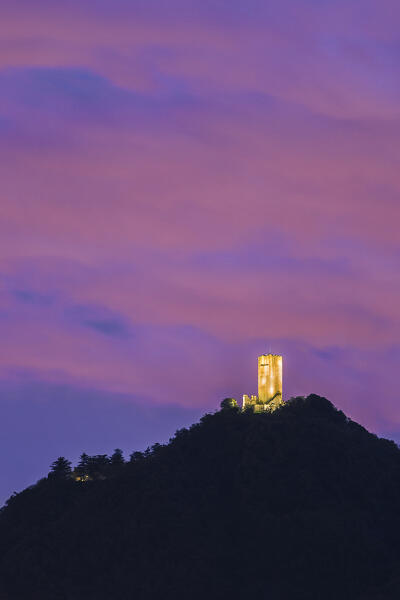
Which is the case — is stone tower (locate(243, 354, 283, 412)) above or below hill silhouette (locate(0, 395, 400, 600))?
above

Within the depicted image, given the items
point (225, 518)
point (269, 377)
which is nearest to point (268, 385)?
point (269, 377)

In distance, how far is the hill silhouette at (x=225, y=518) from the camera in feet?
380

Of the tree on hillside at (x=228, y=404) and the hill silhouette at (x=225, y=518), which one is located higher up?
the tree on hillside at (x=228, y=404)

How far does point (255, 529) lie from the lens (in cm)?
12088

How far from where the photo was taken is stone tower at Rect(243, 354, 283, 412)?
5002 inches

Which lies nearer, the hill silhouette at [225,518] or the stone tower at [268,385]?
the hill silhouette at [225,518]

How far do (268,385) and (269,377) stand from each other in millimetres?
946

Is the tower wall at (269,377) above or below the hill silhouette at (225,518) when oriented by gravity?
above

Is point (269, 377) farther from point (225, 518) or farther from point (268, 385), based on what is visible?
point (225, 518)

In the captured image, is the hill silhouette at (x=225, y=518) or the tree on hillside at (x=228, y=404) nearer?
the hill silhouette at (x=225, y=518)

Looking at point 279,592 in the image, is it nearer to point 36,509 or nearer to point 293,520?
point 293,520

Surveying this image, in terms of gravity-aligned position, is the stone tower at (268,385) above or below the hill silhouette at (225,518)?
above

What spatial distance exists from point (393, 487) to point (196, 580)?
77.9 ft

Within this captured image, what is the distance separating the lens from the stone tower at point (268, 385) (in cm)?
12706
